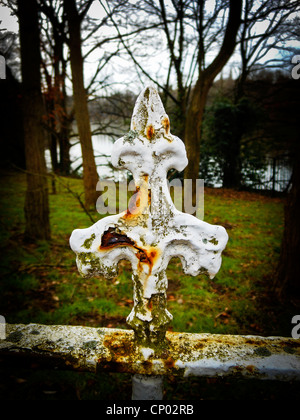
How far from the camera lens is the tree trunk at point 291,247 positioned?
3.36 meters

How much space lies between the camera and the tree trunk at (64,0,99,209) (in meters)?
6.88

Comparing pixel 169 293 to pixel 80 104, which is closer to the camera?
pixel 169 293

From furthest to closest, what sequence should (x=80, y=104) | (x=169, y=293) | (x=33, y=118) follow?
(x=80, y=104) < (x=33, y=118) < (x=169, y=293)

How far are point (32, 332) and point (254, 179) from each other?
46.8ft

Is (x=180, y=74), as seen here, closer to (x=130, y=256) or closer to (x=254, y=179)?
(x=254, y=179)

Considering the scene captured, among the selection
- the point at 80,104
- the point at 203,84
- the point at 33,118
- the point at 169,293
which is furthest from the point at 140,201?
the point at 80,104

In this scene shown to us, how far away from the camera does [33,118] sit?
5.16 metres

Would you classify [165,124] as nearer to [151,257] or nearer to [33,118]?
[151,257]

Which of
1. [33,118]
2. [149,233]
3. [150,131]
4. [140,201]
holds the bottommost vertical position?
[149,233]

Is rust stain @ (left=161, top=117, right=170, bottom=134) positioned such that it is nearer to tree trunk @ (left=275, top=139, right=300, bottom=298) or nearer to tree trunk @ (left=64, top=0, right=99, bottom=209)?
tree trunk @ (left=275, top=139, right=300, bottom=298)

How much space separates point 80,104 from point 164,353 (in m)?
7.99

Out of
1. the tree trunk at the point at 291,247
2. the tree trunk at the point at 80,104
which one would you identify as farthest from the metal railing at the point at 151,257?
the tree trunk at the point at 80,104

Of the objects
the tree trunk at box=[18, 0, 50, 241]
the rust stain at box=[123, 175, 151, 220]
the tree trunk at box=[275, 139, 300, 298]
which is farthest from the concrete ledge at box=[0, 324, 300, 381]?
the tree trunk at box=[18, 0, 50, 241]

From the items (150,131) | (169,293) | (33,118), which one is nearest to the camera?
(150,131)
